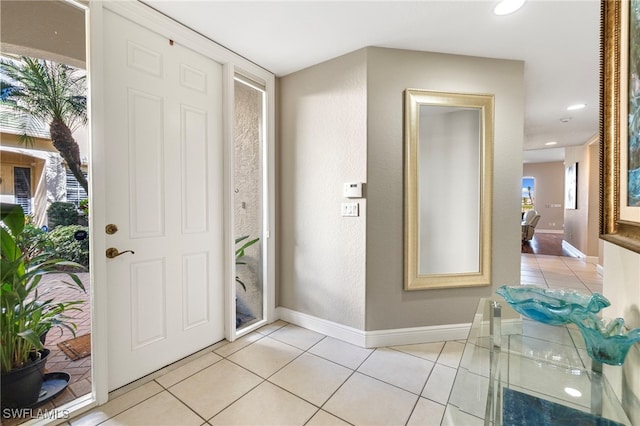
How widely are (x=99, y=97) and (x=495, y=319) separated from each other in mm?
2364

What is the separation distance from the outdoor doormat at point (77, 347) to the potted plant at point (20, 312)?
0.97 feet

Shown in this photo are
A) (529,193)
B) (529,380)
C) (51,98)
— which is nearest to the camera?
(529,380)

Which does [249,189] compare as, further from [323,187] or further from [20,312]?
[20,312]

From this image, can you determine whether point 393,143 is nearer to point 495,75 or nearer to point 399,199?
point 399,199

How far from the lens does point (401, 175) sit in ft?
7.48

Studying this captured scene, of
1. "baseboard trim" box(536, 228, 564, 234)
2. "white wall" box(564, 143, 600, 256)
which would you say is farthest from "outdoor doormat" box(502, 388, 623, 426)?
"baseboard trim" box(536, 228, 564, 234)

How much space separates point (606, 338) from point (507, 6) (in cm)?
197

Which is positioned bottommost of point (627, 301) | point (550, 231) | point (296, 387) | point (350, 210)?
point (296, 387)

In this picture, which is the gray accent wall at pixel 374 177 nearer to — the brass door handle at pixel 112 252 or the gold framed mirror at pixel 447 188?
the gold framed mirror at pixel 447 188

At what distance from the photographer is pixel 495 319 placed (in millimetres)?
1027

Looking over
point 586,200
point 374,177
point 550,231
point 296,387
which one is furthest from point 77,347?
point 550,231

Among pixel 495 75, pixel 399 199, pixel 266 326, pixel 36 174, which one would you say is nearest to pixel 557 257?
pixel 495 75

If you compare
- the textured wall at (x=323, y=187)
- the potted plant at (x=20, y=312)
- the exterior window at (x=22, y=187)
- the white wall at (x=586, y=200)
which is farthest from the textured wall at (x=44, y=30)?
the white wall at (x=586, y=200)

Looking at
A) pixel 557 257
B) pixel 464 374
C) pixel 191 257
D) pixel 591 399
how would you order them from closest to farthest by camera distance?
pixel 591 399 → pixel 464 374 → pixel 191 257 → pixel 557 257
